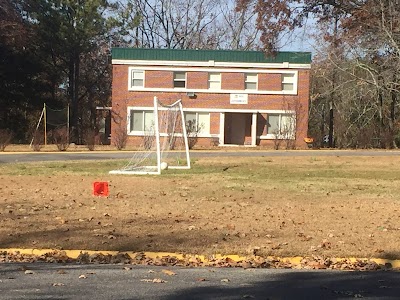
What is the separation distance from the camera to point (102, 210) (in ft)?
37.3

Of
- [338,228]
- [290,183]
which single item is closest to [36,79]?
[290,183]

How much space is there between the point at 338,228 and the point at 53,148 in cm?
2572

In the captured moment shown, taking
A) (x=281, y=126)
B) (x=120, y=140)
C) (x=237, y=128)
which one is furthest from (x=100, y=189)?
(x=237, y=128)

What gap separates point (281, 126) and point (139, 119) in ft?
31.4

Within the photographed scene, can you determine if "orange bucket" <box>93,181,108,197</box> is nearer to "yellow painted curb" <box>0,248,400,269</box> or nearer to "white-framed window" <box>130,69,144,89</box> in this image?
"yellow painted curb" <box>0,248,400,269</box>

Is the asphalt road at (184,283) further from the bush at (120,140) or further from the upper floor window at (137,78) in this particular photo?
the upper floor window at (137,78)

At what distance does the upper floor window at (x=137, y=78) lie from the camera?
39.4 meters

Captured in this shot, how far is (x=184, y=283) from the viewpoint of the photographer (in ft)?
21.4

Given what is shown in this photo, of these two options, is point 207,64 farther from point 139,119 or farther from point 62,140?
point 62,140

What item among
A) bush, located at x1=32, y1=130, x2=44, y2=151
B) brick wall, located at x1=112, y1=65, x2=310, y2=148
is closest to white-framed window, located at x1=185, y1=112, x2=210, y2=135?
brick wall, located at x1=112, y1=65, x2=310, y2=148

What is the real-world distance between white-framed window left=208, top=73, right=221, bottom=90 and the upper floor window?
4.57 m

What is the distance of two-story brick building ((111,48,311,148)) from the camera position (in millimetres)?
39312

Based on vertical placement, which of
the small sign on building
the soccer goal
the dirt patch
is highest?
the small sign on building

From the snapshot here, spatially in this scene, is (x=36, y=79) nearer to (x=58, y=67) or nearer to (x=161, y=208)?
(x=58, y=67)
